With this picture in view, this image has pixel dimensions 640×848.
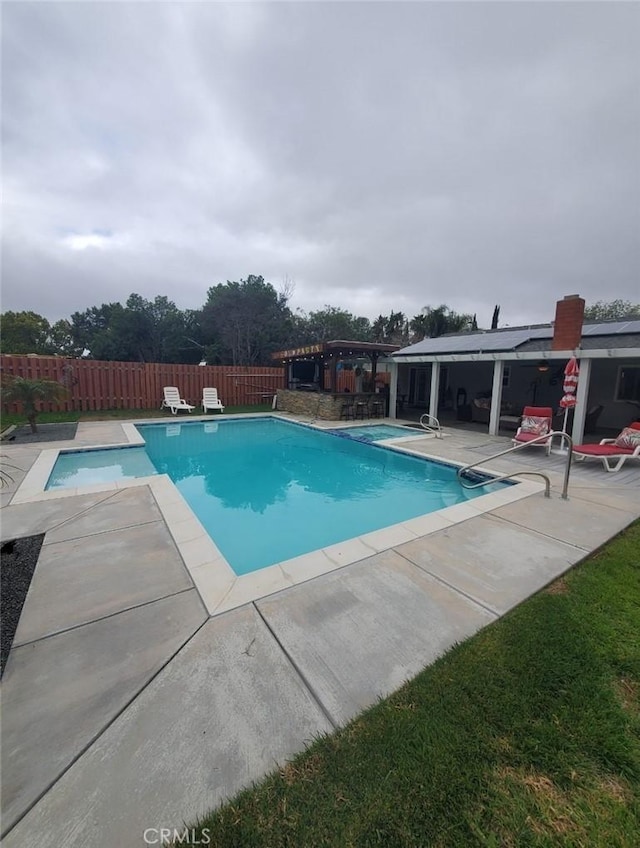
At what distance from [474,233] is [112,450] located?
16.7m

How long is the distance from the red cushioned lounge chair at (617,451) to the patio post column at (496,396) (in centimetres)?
294

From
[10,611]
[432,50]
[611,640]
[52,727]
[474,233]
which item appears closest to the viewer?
[52,727]

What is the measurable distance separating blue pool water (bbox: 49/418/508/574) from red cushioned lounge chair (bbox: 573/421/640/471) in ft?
7.34

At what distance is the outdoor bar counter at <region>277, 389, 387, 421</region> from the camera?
1323cm

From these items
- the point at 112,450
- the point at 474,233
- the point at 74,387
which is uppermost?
the point at 474,233

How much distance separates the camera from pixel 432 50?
7156 millimetres

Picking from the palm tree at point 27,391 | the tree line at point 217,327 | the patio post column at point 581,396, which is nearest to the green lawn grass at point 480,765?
the patio post column at point 581,396

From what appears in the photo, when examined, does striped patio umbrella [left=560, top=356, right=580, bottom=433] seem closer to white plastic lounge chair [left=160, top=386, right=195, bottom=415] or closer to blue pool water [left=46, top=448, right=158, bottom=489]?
blue pool water [left=46, top=448, right=158, bottom=489]

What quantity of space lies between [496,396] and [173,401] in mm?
11619

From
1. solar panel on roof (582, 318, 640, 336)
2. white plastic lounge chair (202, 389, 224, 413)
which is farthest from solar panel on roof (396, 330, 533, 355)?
white plastic lounge chair (202, 389, 224, 413)

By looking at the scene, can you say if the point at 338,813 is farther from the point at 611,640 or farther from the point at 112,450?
the point at 112,450

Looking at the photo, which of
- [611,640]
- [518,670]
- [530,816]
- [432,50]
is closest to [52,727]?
[530,816]

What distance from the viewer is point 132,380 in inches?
554

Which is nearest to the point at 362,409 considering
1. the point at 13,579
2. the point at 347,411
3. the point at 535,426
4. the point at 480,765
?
the point at 347,411
